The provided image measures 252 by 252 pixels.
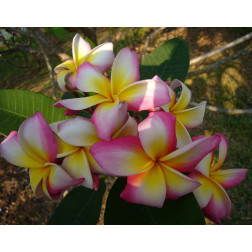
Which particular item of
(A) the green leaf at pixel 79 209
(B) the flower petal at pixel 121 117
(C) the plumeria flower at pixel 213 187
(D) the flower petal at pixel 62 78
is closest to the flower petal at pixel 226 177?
(C) the plumeria flower at pixel 213 187

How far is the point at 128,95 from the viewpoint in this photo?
55cm

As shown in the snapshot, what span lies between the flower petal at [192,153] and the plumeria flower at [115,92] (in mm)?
118

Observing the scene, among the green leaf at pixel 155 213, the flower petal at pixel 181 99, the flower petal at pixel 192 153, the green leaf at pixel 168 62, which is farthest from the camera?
the green leaf at pixel 168 62

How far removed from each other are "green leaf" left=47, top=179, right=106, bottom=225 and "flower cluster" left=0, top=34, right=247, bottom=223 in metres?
0.14

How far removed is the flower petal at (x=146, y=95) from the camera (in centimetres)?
51

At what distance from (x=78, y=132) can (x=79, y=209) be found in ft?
1.21

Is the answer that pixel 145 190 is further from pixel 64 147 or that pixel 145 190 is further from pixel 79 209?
pixel 79 209

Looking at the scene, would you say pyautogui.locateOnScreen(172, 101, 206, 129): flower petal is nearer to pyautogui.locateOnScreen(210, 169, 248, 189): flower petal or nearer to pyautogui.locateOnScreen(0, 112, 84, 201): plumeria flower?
pyautogui.locateOnScreen(210, 169, 248, 189): flower petal

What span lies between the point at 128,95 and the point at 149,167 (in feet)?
0.61

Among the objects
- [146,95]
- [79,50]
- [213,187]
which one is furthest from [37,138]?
[213,187]

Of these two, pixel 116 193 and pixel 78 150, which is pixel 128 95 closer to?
pixel 78 150

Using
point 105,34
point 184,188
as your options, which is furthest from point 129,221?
point 105,34

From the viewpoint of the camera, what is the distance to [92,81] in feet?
1.93

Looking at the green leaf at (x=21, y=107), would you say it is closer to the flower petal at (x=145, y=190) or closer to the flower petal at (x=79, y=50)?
the flower petal at (x=79, y=50)
